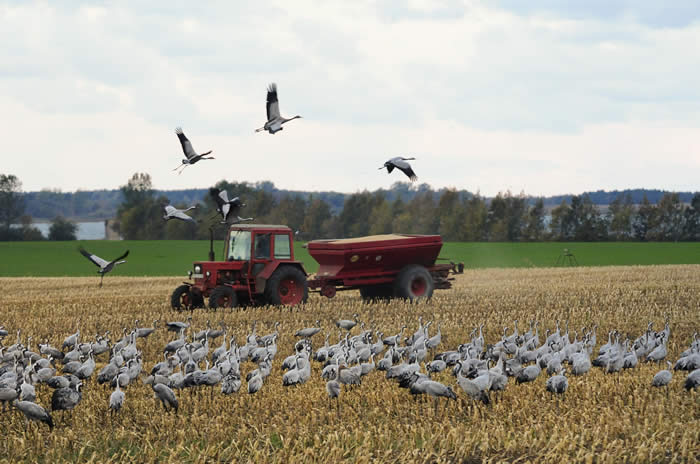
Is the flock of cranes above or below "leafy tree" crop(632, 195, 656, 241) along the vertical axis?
below

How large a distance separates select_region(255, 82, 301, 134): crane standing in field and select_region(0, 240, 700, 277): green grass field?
31.3 m

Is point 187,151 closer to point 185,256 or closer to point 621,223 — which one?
point 185,256

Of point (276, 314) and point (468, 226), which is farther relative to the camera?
point (468, 226)

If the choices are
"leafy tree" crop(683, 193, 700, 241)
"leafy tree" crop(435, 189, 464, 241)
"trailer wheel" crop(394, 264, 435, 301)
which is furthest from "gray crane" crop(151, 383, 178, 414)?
"leafy tree" crop(683, 193, 700, 241)

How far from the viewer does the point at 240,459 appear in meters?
7.82

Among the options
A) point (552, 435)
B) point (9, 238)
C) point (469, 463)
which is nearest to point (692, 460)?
point (552, 435)

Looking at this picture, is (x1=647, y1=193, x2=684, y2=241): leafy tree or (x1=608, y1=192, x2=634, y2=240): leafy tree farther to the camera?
(x1=608, y1=192, x2=634, y2=240): leafy tree

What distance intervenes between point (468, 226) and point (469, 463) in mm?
83096

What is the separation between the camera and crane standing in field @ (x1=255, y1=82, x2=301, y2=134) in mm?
14750

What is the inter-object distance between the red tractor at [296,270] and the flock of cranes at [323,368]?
612 cm

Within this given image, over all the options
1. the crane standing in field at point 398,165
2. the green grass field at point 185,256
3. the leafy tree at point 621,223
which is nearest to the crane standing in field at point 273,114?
the crane standing in field at point 398,165

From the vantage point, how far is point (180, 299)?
20.8 m

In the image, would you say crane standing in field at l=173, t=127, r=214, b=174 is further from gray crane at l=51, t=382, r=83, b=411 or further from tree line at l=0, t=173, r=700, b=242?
tree line at l=0, t=173, r=700, b=242

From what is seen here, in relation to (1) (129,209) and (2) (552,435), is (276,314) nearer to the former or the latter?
(2) (552,435)
